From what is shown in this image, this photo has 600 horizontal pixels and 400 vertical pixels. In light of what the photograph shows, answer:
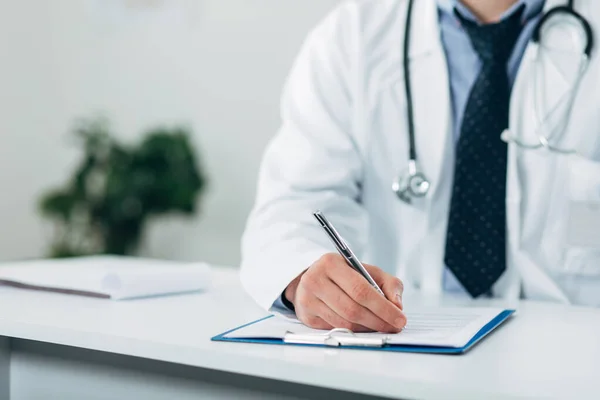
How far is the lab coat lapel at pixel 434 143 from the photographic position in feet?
4.57

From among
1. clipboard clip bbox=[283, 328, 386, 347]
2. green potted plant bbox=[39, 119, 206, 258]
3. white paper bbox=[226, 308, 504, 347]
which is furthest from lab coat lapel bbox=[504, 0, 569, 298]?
green potted plant bbox=[39, 119, 206, 258]

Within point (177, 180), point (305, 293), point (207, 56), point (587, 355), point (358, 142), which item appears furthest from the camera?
point (207, 56)

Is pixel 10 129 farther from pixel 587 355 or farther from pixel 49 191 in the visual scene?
pixel 587 355

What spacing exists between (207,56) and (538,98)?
2048 millimetres

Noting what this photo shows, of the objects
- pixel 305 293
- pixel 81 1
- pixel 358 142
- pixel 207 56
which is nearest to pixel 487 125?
pixel 358 142

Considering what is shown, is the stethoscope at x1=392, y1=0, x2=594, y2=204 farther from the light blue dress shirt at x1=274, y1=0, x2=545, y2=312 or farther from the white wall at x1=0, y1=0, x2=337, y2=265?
the white wall at x1=0, y1=0, x2=337, y2=265

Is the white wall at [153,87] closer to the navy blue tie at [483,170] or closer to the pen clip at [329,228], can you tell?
the navy blue tie at [483,170]

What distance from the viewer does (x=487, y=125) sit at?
53.2 inches

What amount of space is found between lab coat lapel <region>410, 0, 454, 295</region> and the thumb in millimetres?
444

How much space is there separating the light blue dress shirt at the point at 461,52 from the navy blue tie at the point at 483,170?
0.03m

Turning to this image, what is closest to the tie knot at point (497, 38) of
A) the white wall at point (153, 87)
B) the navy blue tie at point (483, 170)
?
the navy blue tie at point (483, 170)

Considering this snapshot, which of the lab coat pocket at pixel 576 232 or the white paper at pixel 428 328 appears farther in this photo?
the lab coat pocket at pixel 576 232

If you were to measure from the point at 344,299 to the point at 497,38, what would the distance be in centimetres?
71

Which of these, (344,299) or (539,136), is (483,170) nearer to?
(539,136)
